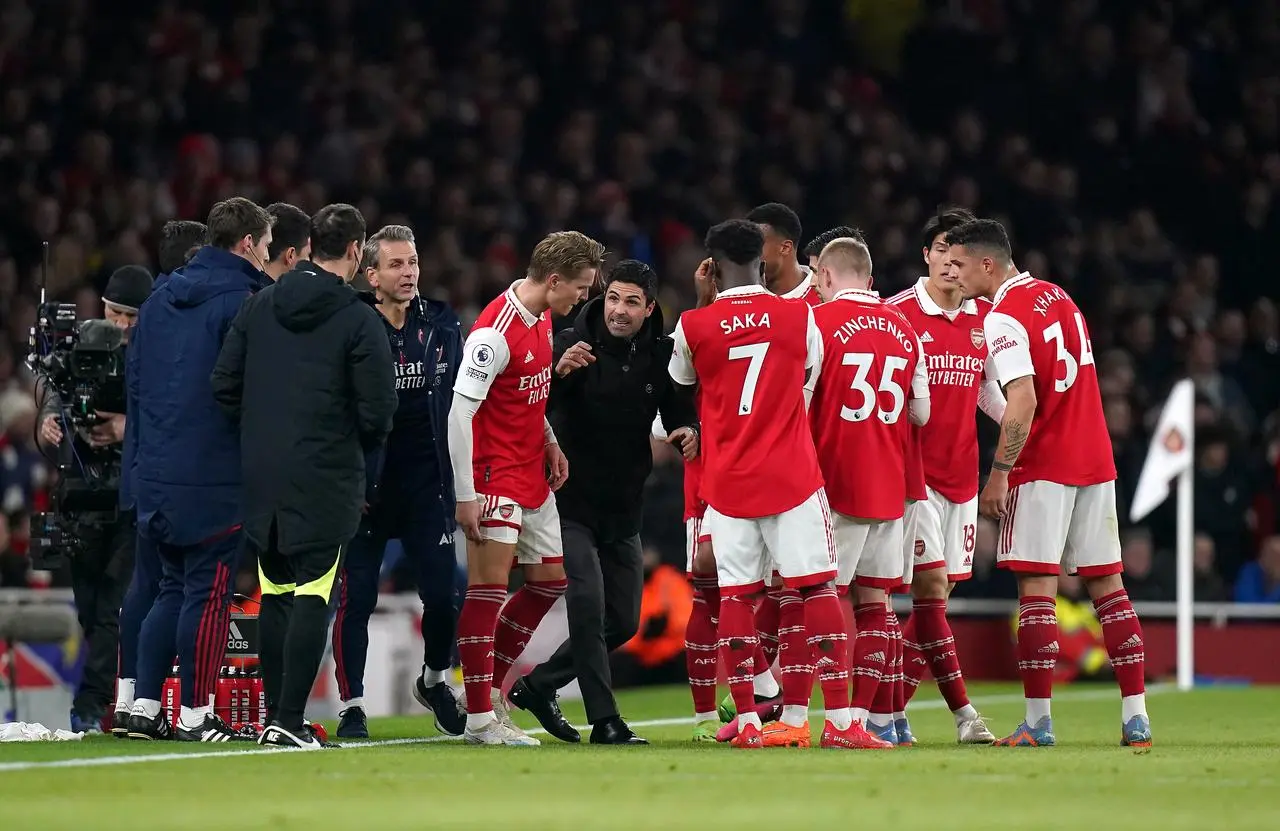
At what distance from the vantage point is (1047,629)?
32.5 ft

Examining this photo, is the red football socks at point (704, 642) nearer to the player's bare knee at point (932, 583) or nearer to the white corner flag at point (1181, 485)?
the player's bare knee at point (932, 583)

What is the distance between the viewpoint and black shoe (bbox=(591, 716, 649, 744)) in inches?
390

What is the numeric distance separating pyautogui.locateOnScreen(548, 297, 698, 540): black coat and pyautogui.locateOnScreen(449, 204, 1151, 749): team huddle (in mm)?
263

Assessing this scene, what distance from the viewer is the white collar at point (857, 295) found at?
383 inches

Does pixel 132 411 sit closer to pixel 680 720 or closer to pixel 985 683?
pixel 680 720

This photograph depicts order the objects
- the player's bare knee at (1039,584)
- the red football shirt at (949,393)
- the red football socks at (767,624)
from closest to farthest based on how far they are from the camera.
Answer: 1. the player's bare knee at (1039,584)
2. the red football shirt at (949,393)
3. the red football socks at (767,624)

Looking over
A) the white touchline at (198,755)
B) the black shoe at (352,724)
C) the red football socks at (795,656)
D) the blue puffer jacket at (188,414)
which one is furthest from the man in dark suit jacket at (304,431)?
the red football socks at (795,656)

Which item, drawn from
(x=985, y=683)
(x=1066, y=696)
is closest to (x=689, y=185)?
(x=985, y=683)

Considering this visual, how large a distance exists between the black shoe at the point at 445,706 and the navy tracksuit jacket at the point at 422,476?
11 centimetres

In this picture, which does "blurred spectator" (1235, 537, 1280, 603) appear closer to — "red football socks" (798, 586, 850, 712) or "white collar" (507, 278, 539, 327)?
"red football socks" (798, 586, 850, 712)

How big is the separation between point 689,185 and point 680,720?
10.3 m

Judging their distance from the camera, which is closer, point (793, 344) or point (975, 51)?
point (793, 344)

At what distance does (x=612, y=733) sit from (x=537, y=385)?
1.66m

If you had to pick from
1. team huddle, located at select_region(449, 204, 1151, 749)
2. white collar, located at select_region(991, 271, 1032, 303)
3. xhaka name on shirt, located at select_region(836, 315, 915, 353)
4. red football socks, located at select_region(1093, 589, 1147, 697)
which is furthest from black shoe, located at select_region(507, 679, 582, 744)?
white collar, located at select_region(991, 271, 1032, 303)
